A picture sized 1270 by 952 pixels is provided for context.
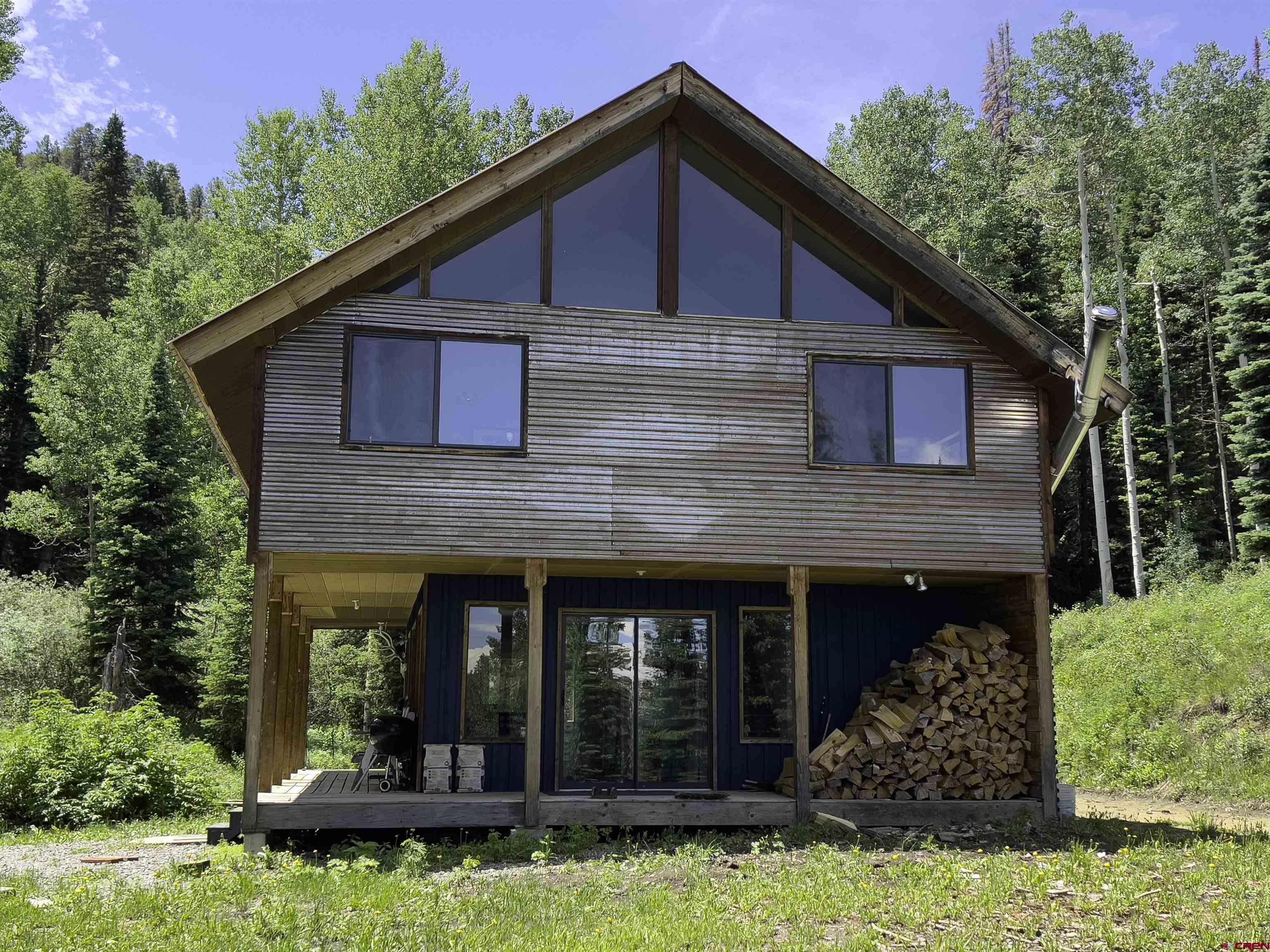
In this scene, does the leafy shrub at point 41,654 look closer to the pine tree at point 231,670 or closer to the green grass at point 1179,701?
the pine tree at point 231,670

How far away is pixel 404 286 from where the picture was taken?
461 inches

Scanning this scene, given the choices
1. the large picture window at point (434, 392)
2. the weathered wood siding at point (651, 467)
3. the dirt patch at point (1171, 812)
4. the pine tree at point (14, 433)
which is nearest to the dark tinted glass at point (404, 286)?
the weathered wood siding at point (651, 467)

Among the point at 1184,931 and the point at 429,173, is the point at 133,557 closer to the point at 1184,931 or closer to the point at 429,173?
the point at 429,173

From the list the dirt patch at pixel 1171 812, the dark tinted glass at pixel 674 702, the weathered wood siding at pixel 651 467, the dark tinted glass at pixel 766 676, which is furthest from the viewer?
the dark tinted glass at pixel 766 676

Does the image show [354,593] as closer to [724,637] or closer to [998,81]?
[724,637]

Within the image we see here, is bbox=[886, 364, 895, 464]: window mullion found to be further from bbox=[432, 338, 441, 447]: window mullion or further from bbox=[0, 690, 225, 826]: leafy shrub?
bbox=[0, 690, 225, 826]: leafy shrub

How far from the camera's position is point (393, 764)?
13.8m

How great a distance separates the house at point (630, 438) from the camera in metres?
11.2

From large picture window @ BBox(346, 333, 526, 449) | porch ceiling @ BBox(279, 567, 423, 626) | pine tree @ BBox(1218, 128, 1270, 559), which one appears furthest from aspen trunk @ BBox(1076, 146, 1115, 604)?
large picture window @ BBox(346, 333, 526, 449)

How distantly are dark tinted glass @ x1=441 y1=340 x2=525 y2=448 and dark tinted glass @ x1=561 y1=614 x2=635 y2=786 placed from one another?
3.01 meters

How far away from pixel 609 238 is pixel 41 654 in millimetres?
20213

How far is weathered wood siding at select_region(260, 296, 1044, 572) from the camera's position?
36.8ft

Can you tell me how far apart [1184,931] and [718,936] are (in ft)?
9.74

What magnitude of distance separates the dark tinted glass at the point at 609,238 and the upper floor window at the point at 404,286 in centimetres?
145
